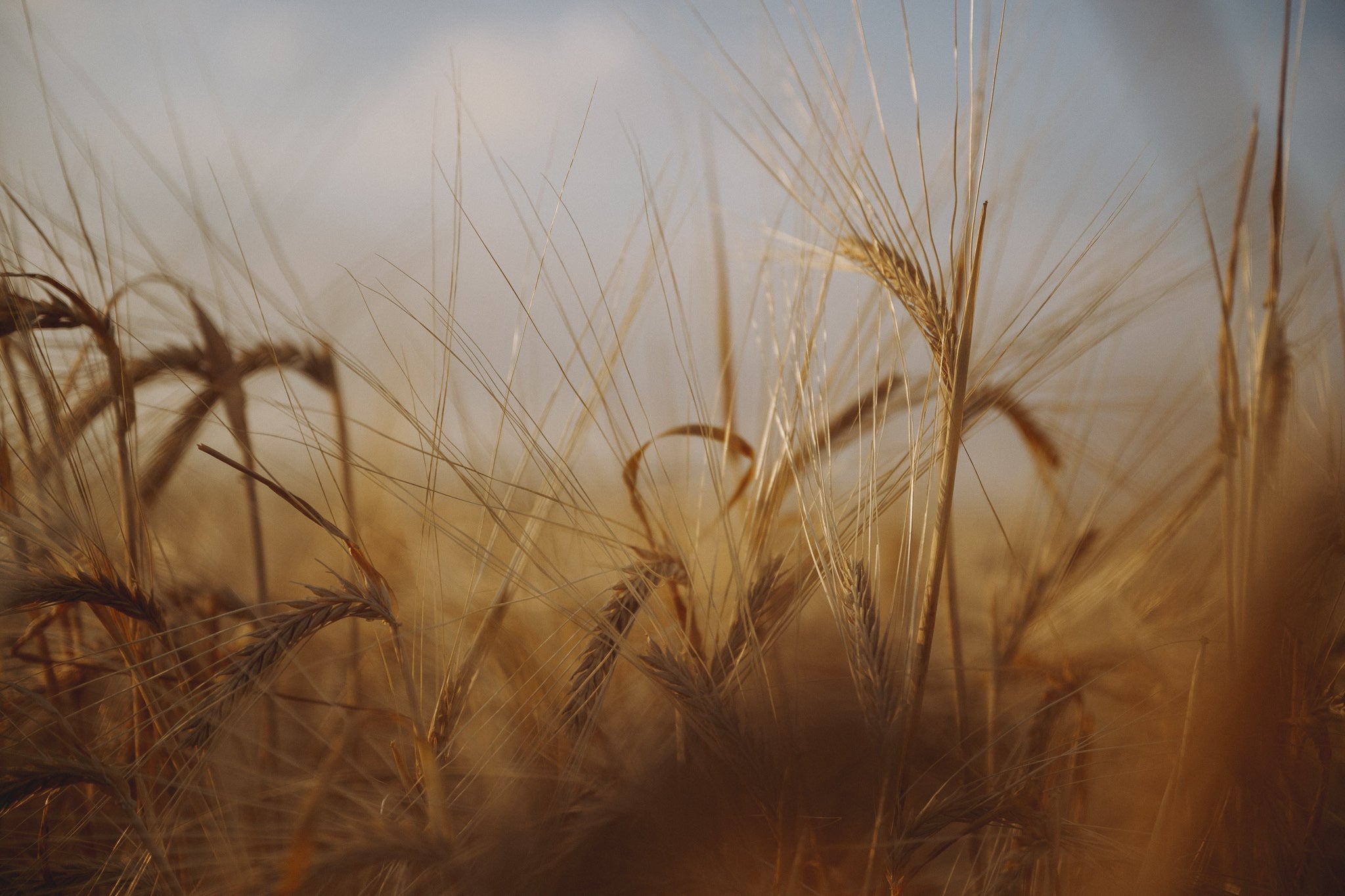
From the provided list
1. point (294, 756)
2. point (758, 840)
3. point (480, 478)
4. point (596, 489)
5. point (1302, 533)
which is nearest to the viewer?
point (1302, 533)

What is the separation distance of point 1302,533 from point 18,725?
123 centimetres

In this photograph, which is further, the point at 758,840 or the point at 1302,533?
the point at 758,840

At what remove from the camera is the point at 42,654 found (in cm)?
82

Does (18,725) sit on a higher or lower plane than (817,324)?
lower

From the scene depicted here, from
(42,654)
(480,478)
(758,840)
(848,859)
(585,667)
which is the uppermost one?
(480,478)

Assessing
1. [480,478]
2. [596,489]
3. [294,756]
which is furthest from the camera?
[596,489]

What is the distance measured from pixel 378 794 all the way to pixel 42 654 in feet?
1.60

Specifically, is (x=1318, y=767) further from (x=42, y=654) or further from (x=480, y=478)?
(x=42, y=654)

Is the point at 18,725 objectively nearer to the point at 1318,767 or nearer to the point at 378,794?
the point at 378,794

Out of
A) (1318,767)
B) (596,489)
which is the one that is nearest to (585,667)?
(596,489)

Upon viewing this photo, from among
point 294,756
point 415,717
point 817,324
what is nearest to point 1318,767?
point 817,324

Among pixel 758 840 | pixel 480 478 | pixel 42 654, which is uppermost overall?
pixel 480 478

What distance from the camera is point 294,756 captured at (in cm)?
92

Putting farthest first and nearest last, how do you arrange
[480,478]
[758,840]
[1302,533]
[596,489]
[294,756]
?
[596,489] < [294,756] < [480,478] < [758,840] < [1302,533]
